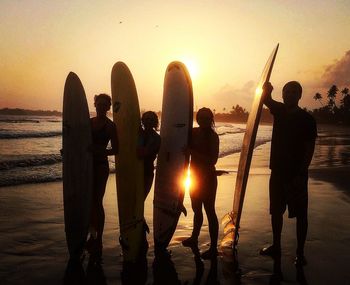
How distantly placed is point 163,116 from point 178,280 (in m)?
2.21

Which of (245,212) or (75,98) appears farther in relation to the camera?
(245,212)

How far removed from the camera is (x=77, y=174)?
425cm

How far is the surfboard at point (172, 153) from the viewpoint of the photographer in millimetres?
4445

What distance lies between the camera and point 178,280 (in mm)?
3592

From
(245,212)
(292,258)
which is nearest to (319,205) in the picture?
(245,212)

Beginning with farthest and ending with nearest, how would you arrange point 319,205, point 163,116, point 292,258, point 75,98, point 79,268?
point 319,205 < point 163,116 < point 75,98 < point 292,258 < point 79,268

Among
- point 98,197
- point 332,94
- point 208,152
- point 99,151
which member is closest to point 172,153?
point 208,152

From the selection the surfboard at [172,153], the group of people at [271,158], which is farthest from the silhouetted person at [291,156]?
the surfboard at [172,153]

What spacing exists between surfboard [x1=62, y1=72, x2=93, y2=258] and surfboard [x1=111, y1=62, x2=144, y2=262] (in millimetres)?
420

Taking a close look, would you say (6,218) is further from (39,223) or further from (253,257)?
(253,257)

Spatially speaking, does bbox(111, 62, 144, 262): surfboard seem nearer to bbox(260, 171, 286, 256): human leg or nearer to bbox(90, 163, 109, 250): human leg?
bbox(90, 163, 109, 250): human leg

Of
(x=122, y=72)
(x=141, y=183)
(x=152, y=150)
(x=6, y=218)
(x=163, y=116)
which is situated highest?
(x=122, y=72)

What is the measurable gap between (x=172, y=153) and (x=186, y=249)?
1.19m

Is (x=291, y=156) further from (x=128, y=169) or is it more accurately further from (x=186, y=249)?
(x=128, y=169)
